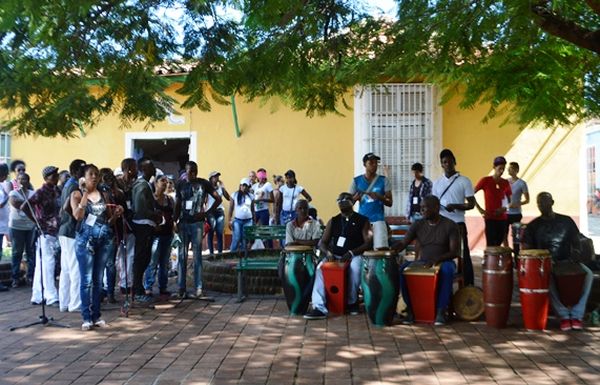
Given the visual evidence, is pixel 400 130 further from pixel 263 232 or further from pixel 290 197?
pixel 263 232

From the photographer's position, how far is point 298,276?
8352mm

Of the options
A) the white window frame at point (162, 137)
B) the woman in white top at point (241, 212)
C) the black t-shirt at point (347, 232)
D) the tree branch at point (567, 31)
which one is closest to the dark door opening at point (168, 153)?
the white window frame at point (162, 137)

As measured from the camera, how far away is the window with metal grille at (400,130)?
15.1 metres

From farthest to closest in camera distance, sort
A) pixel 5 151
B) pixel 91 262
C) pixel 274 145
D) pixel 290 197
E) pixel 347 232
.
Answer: pixel 5 151 → pixel 274 145 → pixel 290 197 → pixel 347 232 → pixel 91 262

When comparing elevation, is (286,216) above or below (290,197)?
below

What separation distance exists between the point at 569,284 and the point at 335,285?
2583 mm

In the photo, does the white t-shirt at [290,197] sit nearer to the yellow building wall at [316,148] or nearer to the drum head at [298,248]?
the yellow building wall at [316,148]

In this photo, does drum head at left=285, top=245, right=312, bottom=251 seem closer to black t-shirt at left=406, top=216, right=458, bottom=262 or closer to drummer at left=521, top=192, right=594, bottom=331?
black t-shirt at left=406, top=216, right=458, bottom=262

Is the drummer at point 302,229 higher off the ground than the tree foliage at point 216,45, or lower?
lower

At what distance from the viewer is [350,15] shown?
23.6 ft

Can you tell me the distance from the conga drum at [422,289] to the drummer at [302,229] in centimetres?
158

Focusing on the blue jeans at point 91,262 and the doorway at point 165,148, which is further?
the doorway at point 165,148

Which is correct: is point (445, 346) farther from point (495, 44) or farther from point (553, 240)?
point (495, 44)

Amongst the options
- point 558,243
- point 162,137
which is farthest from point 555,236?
point 162,137
